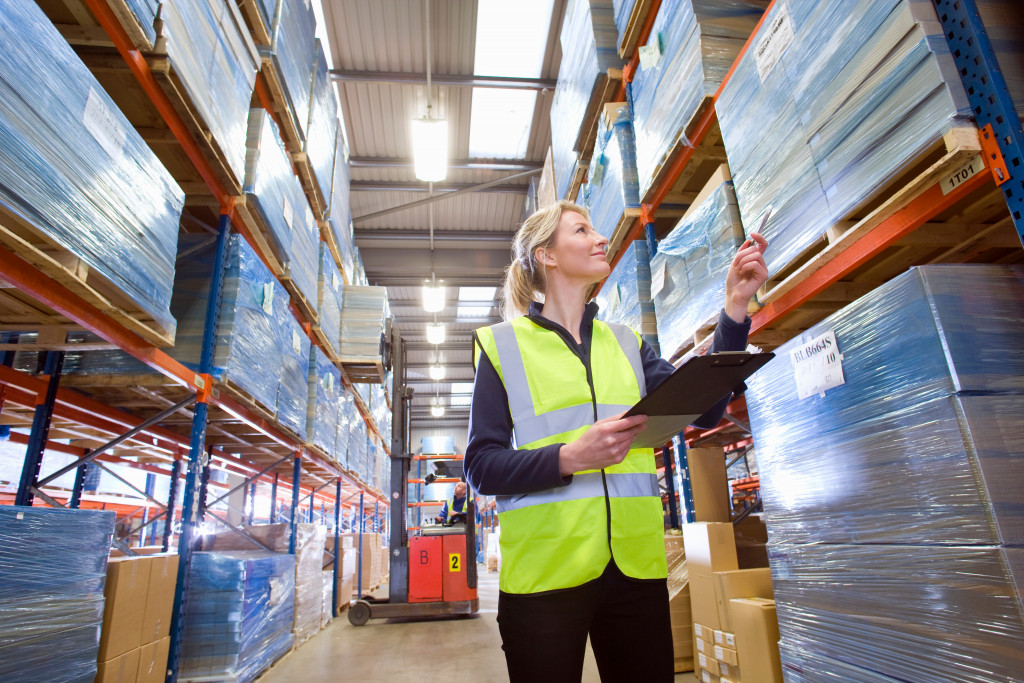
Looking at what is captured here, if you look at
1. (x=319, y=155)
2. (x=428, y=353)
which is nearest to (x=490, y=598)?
(x=319, y=155)

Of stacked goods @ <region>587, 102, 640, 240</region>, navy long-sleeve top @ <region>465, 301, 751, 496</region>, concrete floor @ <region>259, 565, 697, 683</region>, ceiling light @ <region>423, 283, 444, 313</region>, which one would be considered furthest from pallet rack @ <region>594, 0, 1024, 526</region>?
ceiling light @ <region>423, 283, 444, 313</region>

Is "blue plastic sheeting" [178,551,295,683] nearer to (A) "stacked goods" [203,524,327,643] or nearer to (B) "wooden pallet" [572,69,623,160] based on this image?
(A) "stacked goods" [203,524,327,643]

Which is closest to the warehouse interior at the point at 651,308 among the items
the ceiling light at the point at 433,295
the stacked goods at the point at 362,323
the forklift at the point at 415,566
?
the stacked goods at the point at 362,323

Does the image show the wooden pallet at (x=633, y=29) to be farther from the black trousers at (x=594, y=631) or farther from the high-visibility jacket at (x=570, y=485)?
the black trousers at (x=594, y=631)

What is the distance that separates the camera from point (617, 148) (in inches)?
173

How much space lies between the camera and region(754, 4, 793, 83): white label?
2371mm

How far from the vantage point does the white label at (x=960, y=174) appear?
1.60 metres

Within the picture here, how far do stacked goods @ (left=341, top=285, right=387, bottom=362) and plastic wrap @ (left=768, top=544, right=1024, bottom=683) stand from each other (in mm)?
6028

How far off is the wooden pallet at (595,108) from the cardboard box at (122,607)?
4.56 meters

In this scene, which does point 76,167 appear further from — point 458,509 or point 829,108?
point 458,509

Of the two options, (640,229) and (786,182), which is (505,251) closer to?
(640,229)

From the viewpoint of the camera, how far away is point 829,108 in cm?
210

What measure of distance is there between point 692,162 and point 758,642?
2887mm

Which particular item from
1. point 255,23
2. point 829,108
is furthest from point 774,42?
point 255,23
